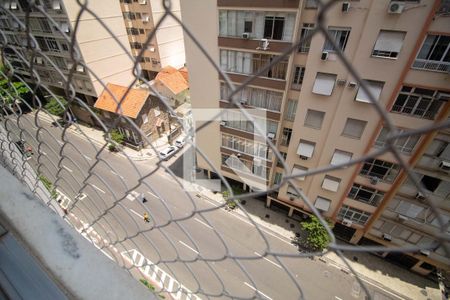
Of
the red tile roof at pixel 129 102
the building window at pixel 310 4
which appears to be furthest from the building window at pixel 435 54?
the red tile roof at pixel 129 102

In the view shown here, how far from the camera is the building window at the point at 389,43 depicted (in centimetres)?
497

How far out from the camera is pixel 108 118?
1276 centimetres

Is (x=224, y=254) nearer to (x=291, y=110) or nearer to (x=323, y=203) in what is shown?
(x=323, y=203)

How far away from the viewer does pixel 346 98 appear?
236 inches

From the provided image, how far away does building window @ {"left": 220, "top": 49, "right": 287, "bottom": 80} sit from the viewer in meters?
6.66

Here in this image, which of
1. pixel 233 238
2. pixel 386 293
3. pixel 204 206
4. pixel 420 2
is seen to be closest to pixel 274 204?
pixel 233 238

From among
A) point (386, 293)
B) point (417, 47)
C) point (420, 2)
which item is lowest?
point (386, 293)

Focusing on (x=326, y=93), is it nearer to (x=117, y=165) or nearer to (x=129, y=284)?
(x=129, y=284)

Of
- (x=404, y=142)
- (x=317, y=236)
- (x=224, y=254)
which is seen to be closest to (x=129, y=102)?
(x=224, y=254)

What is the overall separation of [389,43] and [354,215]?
5361 millimetres

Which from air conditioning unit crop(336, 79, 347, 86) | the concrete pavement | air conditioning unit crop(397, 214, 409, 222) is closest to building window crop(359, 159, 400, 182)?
air conditioning unit crop(397, 214, 409, 222)

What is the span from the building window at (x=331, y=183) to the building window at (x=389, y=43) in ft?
12.0

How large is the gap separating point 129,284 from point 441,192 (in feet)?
25.6

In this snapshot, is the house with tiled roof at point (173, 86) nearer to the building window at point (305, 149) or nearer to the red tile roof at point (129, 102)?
the red tile roof at point (129, 102)
